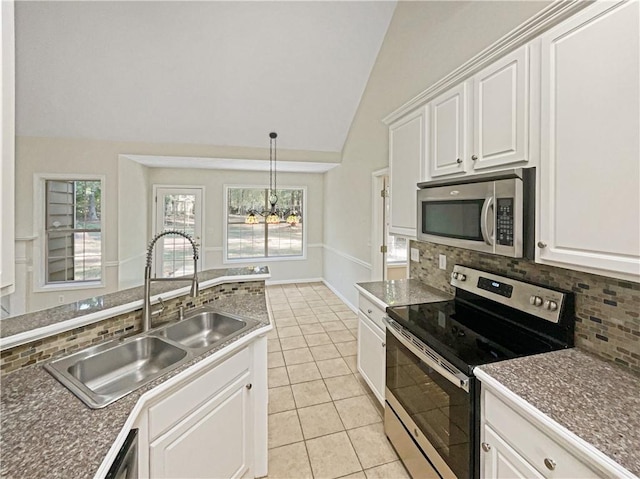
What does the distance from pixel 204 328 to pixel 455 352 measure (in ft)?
4.84

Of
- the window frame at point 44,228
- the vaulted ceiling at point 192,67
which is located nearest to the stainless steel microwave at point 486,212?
the vaulted ceiling at point 192,67

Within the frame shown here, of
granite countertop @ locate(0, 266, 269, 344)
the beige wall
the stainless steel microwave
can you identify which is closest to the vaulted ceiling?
the beige wall

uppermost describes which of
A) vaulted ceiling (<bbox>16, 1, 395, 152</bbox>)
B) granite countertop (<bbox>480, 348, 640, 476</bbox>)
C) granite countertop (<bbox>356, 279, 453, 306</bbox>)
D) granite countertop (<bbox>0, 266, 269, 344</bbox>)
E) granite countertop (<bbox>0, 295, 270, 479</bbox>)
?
vaulted ceiling (<bbox>16, 1, 395, 152</bbox>)

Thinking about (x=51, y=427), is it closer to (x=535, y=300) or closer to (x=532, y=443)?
(x=532, y=443)

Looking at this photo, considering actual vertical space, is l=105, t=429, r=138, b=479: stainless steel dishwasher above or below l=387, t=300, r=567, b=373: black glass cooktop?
below

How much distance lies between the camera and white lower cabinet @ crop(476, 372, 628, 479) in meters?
0.84

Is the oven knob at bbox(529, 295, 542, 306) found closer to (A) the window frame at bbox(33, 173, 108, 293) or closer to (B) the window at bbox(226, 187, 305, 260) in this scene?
(B) the window at bbox(226, 187, 305, 260)

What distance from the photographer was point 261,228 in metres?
6.35

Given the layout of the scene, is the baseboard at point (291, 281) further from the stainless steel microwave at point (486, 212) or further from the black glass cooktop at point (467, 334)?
the stainless steel microwave at point (486, 212)

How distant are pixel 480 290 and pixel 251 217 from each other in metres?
4.01

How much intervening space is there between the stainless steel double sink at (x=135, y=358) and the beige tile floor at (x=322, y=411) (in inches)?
35.7

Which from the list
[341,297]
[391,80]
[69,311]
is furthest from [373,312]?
[341,297]

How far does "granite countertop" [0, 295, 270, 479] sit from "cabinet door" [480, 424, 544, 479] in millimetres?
1290

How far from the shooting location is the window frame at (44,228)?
4.27 m
